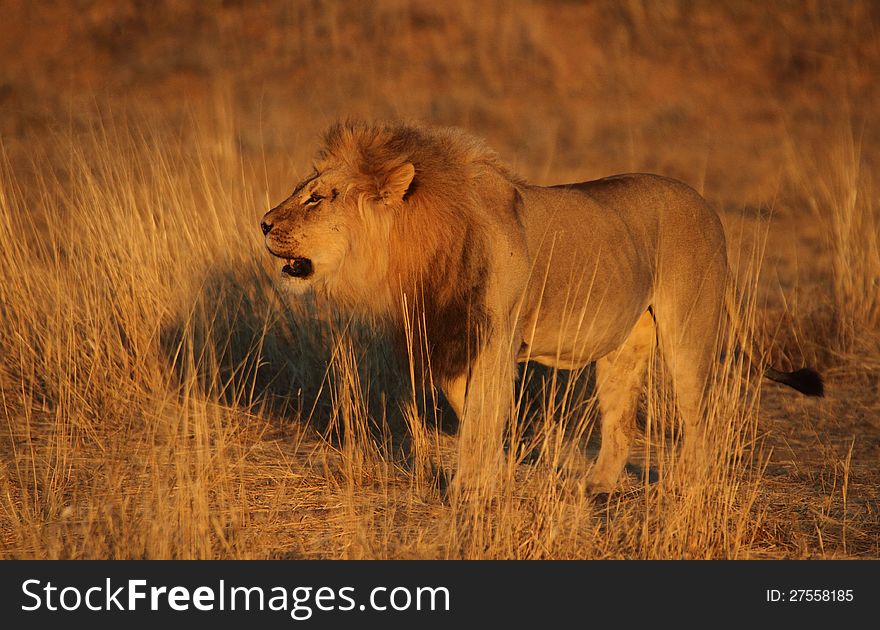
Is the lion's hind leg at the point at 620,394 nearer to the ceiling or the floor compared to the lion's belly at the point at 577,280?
nearer to the floor

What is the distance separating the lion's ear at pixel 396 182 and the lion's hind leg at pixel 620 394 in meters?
1.37

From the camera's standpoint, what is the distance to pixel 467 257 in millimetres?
4773

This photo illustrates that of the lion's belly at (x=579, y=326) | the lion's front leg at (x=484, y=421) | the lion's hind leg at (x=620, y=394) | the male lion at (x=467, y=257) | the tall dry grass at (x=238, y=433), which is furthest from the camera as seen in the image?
the lion's hind leg at (x=620, y=394)

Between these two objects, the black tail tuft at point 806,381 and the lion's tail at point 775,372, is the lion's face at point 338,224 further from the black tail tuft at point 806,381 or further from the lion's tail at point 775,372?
the black tail tuft at point 806,381

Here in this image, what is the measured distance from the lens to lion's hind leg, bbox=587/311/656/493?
550 centimetres

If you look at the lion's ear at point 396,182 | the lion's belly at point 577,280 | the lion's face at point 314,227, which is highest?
the lion's ear at point 396,182

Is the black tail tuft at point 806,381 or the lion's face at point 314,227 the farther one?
the black tail tuft at point 806,381

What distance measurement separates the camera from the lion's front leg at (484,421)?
4543 millimetres

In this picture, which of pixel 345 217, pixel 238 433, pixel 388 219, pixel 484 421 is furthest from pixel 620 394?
pixel 238 433

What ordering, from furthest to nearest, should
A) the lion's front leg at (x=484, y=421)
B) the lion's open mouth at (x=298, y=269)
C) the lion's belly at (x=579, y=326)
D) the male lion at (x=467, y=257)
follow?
1. the lion's belly at (x=579, y=326)
2. the lion's open mouth at (x=298, y=269)
3. the male lion at (x=467, y=257)
4. the lion's front leg at (x=484, y=421)

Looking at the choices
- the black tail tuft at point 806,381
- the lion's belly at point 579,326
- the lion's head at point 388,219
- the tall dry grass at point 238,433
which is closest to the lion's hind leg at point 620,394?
the tall dry grass at point 238,433

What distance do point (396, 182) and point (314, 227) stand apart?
343mm

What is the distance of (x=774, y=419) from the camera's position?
6480mm

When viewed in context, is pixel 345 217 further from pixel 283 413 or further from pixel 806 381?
pixel 806 381
